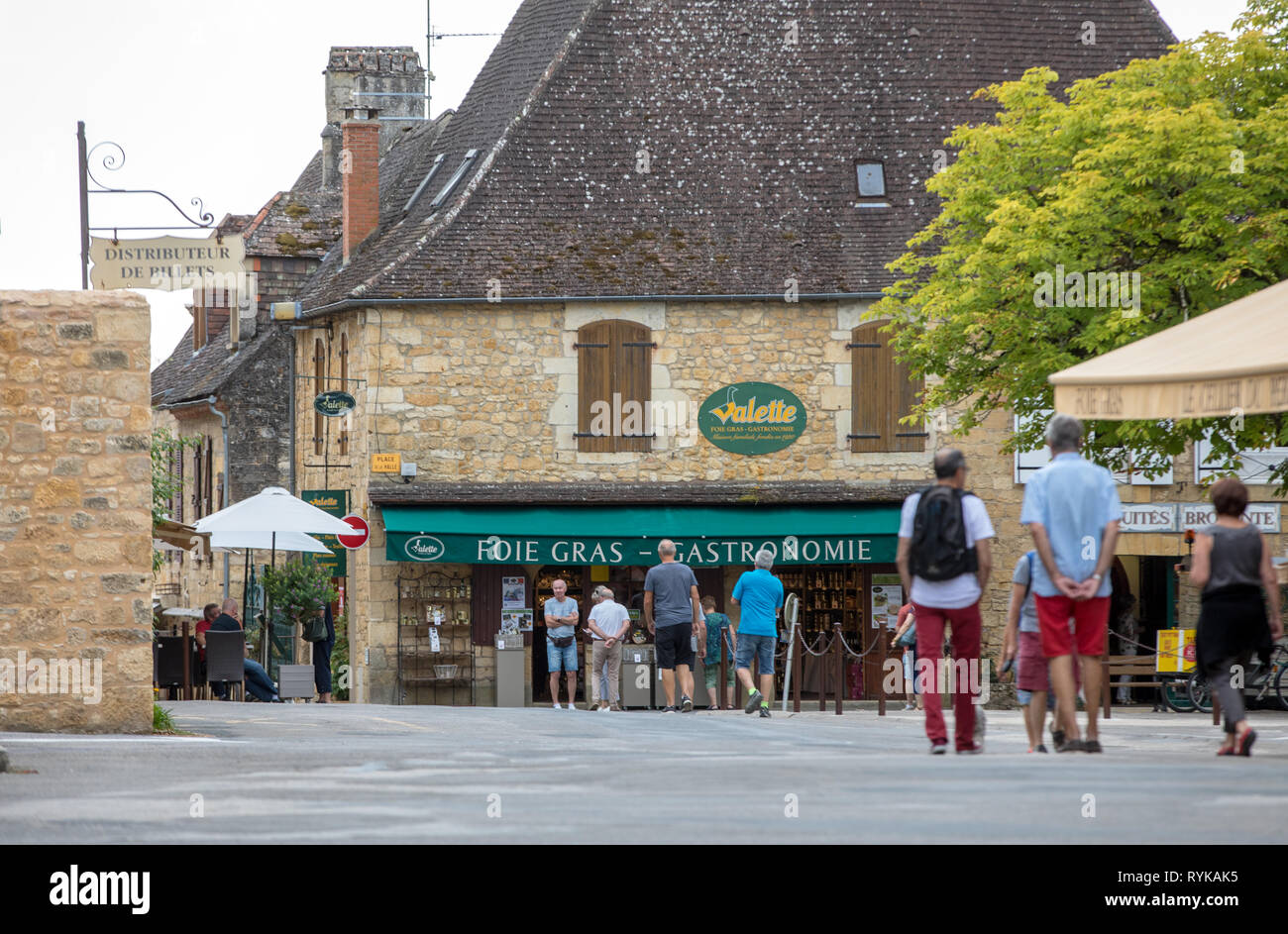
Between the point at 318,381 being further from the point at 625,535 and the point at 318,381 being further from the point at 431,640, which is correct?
the point at 625,535

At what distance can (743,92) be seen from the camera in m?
28.2

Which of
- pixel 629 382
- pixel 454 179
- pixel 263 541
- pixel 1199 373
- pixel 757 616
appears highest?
pixel 454 179

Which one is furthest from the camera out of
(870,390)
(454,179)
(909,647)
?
(454,179)

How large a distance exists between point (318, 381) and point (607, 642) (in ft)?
35.1

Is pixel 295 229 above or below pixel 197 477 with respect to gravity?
above

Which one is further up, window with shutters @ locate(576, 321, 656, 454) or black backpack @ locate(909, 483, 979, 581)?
window with shutters @ locate(576, 321, 656, 454)

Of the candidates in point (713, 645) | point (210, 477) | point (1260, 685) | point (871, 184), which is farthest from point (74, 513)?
point (210, 477)

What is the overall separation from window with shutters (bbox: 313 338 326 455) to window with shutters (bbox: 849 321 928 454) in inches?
319

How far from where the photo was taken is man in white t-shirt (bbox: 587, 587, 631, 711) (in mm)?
20781

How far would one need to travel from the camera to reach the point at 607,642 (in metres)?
20.8

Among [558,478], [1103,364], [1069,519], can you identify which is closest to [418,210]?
[558,478]

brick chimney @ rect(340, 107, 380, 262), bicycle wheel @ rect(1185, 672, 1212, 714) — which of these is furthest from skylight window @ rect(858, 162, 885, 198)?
bicycle wheel @ rect(1185, 672, 1212, 714)

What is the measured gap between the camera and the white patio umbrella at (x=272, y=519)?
21406 mm

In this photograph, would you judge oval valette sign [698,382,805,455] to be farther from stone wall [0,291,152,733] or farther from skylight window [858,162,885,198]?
stone wall [0,291,152,733]
